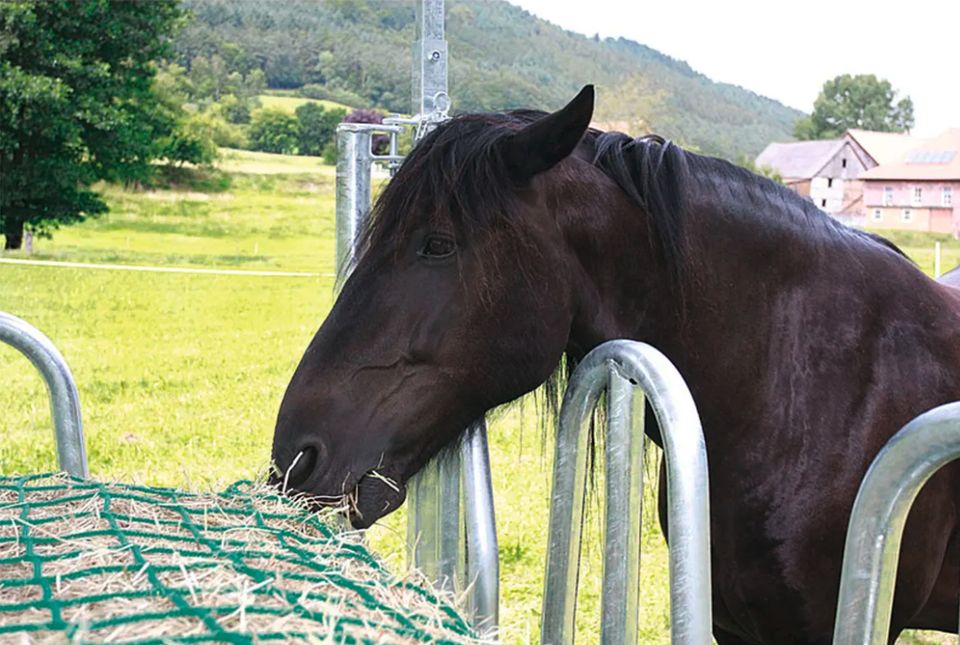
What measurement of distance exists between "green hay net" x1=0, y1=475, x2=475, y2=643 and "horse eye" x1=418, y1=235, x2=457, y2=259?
45 cm

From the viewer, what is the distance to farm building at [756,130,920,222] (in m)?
24.1

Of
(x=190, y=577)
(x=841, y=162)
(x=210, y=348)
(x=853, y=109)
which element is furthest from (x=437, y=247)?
(x=853, y=109)

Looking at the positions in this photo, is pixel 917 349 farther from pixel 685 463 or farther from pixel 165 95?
pixel 165 95

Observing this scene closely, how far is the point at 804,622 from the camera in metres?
1.74

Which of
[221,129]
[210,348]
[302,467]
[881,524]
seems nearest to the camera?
[881,524]

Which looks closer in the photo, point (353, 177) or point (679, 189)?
point (679, 189)

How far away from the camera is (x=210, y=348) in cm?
847

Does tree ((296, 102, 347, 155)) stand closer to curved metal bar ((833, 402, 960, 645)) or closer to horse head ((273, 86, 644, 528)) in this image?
horse head ((273, 86, 644, 528))

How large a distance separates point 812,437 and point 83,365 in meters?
7.11

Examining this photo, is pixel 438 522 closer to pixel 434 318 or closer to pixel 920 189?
pixel 434 318

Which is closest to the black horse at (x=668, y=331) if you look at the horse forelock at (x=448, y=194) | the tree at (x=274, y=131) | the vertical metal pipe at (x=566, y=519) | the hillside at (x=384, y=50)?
the horse forelock at (x=448, y=194)

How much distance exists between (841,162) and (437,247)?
25193 mm

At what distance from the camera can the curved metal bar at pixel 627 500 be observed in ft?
3.83

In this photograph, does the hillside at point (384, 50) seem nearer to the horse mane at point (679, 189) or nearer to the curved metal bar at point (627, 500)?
the horse mane at point (679, 189)
